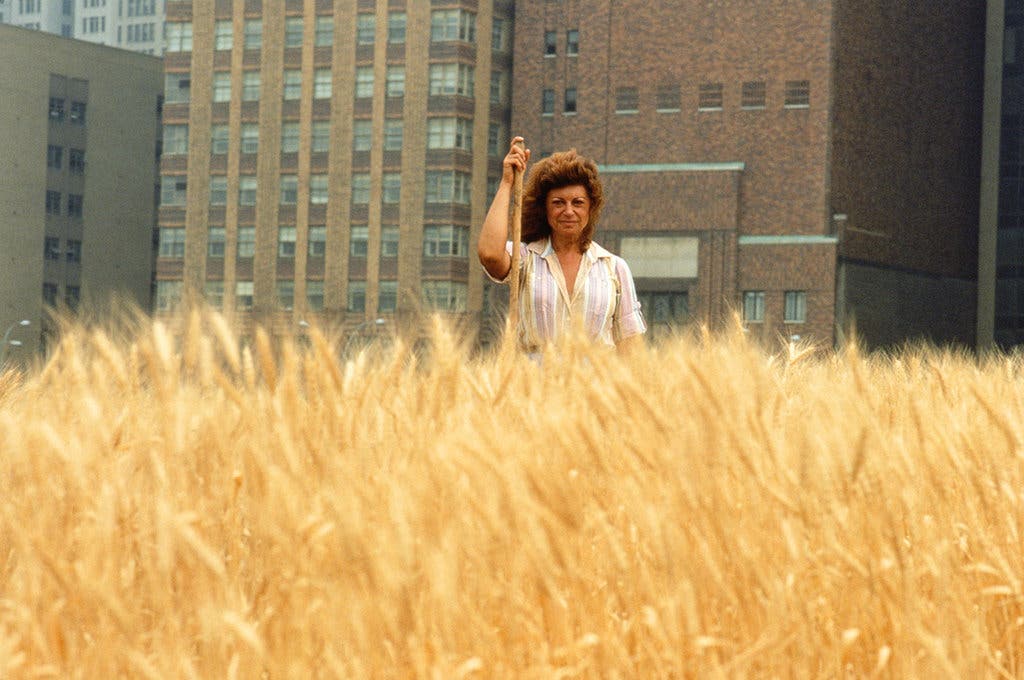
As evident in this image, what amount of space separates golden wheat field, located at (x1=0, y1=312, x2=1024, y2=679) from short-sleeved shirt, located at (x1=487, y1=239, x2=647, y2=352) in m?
2.82

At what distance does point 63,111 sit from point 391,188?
3153cm

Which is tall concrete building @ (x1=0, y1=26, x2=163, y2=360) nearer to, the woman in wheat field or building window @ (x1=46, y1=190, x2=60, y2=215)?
building window @ (x1=46, y1=190, x2=60, y2=215)

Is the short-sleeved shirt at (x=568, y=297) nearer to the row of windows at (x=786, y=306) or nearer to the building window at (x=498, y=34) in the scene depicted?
the row of windows at (x=786, y=306)

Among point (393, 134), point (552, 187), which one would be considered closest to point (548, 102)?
point (393, 134)

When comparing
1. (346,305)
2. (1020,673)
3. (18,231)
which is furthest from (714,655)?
(18,231)

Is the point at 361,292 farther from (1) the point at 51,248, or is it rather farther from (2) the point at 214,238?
(1) the point at 51,248

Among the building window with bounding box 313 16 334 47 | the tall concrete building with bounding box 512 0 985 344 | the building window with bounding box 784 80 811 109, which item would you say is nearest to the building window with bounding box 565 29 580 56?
the tall concrete building with bounding box 512 0 985 344

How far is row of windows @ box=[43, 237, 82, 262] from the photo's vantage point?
4358 inches

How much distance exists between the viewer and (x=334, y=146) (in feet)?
315

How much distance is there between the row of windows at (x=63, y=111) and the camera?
112812 mm

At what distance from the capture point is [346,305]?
93.4m

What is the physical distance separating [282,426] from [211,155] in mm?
97812

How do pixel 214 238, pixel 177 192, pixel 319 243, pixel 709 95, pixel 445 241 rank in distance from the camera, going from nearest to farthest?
1. pixel 709 95
2. pixel 445 241
3. pixel 319 243
4. pixel 214 238
5. pixel 177 192

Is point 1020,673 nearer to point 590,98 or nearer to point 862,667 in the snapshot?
point 862,667
